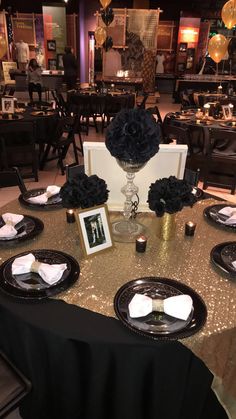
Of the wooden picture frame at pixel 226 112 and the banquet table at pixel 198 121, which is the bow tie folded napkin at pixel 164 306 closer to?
the banquet table at pixel 198 121

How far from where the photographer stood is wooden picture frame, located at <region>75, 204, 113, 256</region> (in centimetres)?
130

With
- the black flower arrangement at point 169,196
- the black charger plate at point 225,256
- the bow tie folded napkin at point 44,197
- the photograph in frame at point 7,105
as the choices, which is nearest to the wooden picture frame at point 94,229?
the black flower arrangement at point 169,196

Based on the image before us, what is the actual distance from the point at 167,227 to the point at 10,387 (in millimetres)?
872

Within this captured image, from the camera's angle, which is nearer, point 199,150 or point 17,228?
point 17,228

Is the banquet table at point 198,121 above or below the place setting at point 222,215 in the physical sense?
above

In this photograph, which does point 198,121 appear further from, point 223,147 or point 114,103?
point 114,103

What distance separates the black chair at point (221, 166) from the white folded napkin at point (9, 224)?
8.99 ft

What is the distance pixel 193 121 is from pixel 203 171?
2.70ft

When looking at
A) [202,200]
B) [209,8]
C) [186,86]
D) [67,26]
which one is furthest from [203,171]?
[209,8]

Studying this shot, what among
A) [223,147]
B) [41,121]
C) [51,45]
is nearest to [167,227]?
[223,147]

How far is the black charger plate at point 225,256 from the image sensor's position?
1.28 meters

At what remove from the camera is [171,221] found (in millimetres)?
1465

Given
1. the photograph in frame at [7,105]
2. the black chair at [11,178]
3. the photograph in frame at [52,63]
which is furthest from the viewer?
the photograph in frame at [52,63]

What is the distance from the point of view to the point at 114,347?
101cm
